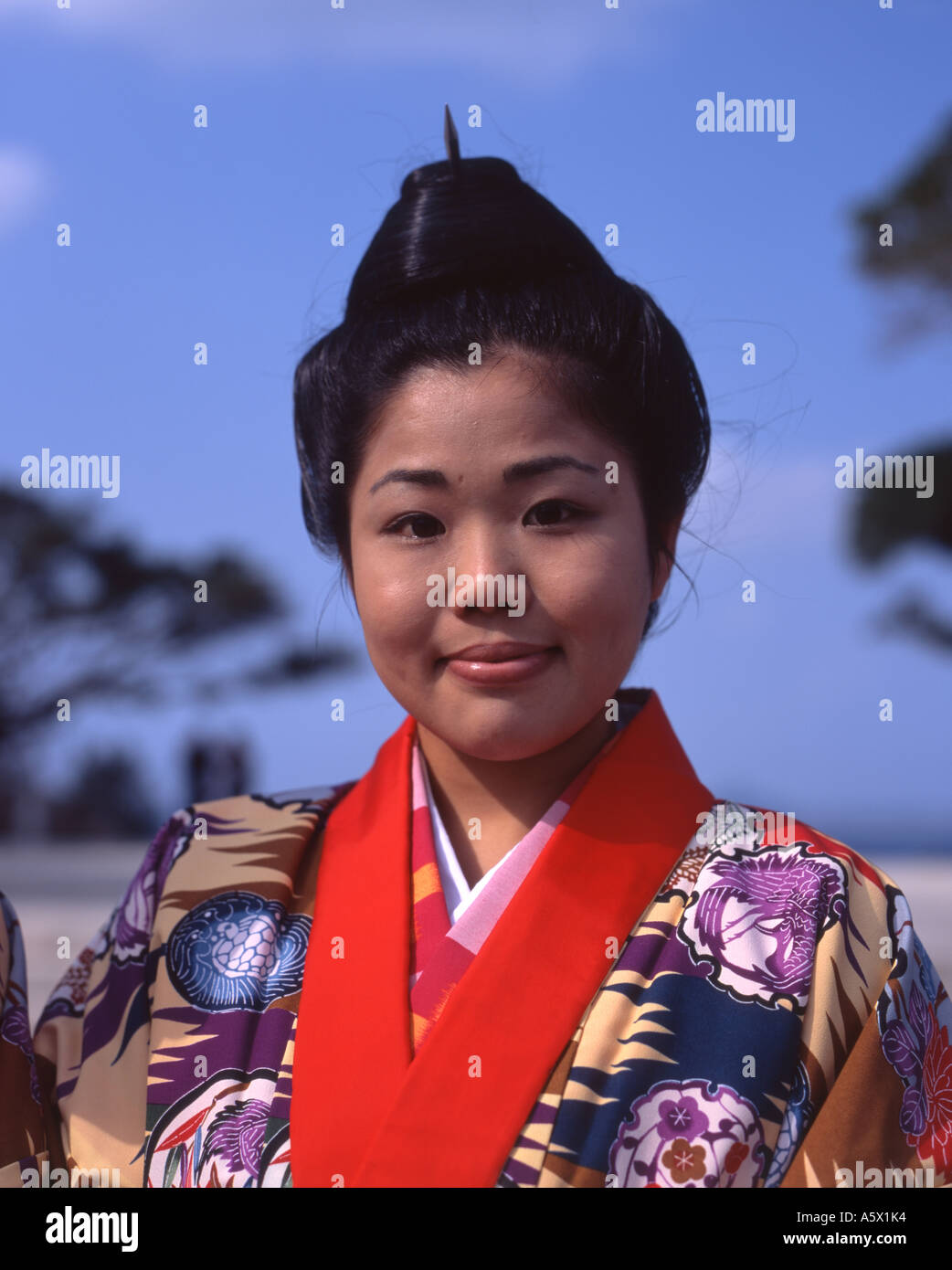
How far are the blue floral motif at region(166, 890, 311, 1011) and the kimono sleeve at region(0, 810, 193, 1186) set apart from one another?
8cm

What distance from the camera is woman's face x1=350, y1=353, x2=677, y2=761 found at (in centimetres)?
190

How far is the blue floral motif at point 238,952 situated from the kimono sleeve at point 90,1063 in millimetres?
78

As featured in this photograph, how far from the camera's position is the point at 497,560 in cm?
188

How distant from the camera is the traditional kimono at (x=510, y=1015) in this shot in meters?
1.77

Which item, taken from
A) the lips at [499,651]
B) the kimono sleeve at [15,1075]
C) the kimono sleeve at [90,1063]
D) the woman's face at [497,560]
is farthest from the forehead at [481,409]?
the kimono sleeve at [15,1075]

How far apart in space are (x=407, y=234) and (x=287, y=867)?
113 cm

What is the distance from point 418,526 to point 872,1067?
1074mm

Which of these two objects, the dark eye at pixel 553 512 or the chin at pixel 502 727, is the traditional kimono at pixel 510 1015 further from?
the dark eye at pixel 553 512

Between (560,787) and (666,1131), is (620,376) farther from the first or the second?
(666,1131)

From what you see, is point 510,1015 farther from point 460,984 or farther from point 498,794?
point 498,794

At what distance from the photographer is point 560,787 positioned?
2186 mm

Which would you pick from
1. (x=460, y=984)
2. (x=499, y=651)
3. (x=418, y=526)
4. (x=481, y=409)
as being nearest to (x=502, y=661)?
(x=499, y=651)

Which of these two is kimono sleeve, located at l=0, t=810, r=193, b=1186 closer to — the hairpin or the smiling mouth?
the smiling mouth
